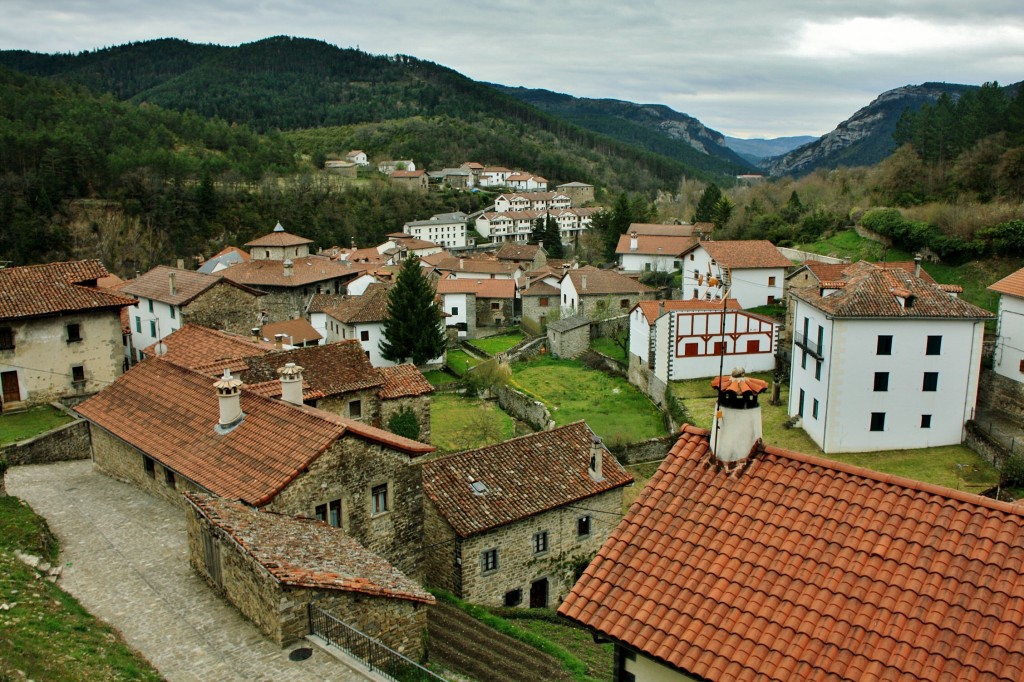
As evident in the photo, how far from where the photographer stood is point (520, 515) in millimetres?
20594

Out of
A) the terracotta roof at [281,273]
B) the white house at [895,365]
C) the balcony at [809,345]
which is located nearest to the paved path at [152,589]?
the white house at [895,365]

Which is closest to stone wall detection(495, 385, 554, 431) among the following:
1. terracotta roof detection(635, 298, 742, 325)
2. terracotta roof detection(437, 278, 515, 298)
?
terracotta roof detection(635, 298, 742, 325)

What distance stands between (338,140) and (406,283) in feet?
467

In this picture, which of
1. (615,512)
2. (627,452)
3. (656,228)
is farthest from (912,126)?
(615,512)

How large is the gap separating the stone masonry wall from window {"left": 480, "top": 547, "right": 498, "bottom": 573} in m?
0.09

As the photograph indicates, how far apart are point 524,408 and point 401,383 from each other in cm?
1404

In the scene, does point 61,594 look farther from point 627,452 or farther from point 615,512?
point 627,452

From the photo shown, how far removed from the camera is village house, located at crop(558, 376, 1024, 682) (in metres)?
6.25

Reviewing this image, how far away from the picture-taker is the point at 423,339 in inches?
1966

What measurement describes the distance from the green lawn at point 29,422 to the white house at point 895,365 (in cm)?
2818

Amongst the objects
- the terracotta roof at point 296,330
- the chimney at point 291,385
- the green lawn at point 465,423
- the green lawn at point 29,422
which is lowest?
the green lawn at point 465,423

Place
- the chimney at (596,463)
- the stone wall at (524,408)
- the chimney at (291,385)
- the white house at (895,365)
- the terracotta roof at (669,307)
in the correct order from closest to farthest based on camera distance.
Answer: the chimney at (291,385), the chimney at (596,463), the white house at (895,365), the stone wall at (524,408), the terracotta roof at (669,307)

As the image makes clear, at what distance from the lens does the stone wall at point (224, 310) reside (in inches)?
1528

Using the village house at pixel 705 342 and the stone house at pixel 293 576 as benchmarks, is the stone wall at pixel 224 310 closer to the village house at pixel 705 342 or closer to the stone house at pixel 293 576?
the village house at pixel 705 342
